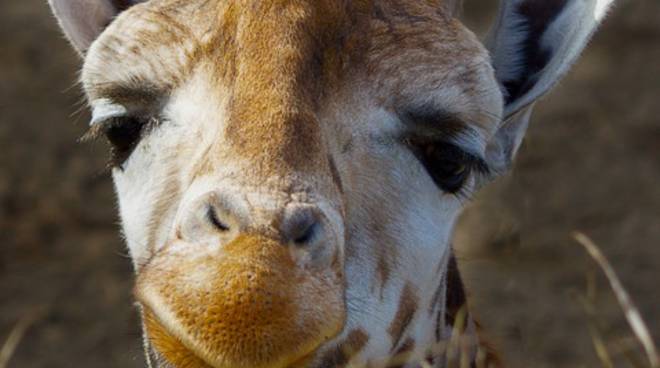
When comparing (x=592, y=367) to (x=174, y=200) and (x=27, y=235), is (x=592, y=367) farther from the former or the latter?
(x=174, y=200)

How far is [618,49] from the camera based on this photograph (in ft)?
42.1

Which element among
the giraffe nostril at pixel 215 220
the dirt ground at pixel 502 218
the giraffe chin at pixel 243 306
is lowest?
the dirt ground at pixel 502 218

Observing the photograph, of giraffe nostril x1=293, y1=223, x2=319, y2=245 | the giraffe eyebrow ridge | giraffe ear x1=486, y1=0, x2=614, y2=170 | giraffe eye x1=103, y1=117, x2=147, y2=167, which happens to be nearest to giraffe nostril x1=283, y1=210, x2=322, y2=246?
→ giraffe nostril x1=293, y1=223, x2=319, y2=245

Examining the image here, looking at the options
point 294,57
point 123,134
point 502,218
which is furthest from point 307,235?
point 502,218

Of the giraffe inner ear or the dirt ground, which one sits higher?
the giraffe inner ear

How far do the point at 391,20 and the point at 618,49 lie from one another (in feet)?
28.5

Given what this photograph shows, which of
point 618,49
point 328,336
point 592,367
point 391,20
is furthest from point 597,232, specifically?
point 328,336

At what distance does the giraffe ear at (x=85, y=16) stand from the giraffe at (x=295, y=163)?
1.63 ft

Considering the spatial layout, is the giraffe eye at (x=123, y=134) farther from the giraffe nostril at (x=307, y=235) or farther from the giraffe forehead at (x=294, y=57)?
the giraffe nostril at (x=307, y=235)

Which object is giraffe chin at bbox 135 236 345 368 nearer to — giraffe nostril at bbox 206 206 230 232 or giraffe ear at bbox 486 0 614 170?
giraffe nostril at bbox 206 206 230 232

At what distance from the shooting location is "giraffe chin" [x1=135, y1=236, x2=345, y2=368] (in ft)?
11.7

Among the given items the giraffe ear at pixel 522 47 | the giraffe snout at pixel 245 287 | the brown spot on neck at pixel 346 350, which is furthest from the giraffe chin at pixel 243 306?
the giraffe ear at pixel 522 47

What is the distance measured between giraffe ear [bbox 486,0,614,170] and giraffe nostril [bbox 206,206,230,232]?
5.14ft

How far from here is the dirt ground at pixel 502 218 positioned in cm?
980
